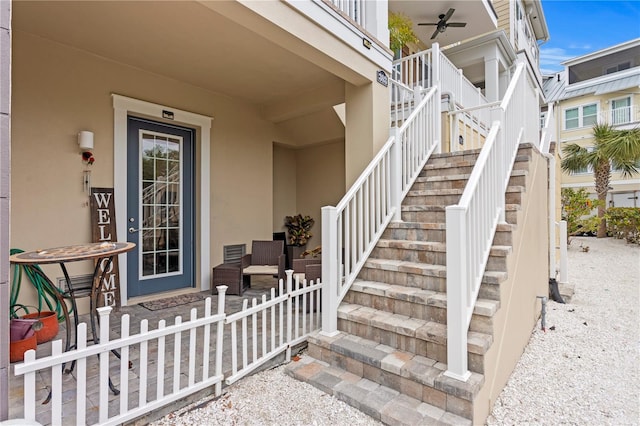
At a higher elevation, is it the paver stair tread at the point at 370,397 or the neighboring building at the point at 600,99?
the neighboring building at the point at 600,99

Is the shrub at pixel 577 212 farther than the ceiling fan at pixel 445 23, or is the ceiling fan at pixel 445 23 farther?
the shrub at pixel 577 212

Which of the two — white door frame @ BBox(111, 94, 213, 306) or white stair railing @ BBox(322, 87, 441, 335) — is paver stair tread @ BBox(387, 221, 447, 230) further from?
white door frame @ BBox(111, 94, 213, 306)

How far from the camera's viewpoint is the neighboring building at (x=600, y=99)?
568 inches

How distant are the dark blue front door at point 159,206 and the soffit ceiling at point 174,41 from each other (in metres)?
0.85

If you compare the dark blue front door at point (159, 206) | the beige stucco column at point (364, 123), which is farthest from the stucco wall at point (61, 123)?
the beige stucco column at point (364, 123)

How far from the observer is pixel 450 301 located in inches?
84.4

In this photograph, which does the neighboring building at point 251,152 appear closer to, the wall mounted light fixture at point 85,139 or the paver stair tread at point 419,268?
the paver stair tread at point 419,268

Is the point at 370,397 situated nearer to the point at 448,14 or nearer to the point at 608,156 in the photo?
the point at 448,14

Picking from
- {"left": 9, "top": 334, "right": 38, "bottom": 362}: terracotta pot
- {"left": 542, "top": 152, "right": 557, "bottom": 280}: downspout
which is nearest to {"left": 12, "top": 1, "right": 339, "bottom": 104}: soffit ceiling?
{"left": 9, "top": 334, "right": 38, "bottom": 362}: terracotta pot

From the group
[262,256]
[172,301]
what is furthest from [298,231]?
[172,301]

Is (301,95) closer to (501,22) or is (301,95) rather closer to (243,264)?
(243,264)

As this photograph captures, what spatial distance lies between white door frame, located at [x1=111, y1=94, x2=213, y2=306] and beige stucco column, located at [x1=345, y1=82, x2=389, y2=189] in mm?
2108

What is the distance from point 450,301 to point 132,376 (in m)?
2.27

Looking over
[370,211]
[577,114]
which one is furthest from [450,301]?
[577,114]
